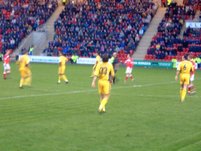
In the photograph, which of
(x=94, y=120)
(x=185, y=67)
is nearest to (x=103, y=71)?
(x=94, y=120)

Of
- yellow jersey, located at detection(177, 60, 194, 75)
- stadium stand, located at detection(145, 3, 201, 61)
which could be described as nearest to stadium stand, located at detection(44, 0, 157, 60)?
stadium stand, located at detection(145, 3, 201, 61)

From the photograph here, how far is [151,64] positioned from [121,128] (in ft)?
112

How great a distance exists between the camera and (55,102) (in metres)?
20.4

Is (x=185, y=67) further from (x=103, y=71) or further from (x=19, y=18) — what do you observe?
(x=19, y=18)

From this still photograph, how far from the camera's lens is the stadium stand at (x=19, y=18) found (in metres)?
57.2

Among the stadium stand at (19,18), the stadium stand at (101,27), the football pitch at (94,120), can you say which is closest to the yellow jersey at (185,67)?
the football pitch at (94,120)

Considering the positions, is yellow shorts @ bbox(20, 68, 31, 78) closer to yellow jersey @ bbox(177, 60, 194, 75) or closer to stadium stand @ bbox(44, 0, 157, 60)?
yellow jersey @ bbox(177, 60, 194, 75)

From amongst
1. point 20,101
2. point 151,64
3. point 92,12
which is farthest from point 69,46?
point 20,101

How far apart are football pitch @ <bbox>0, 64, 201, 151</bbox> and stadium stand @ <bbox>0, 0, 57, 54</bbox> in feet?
104

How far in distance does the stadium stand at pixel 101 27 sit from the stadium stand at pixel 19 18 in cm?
260

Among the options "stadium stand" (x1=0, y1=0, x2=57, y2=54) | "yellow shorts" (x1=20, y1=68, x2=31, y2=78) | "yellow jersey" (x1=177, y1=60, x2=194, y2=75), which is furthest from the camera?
"stadium stand" (x1=0, y1=0, x2=57, y2=54)

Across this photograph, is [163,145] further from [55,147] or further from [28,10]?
[28,10]

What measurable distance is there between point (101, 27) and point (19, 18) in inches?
397

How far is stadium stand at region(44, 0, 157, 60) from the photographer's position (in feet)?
173
